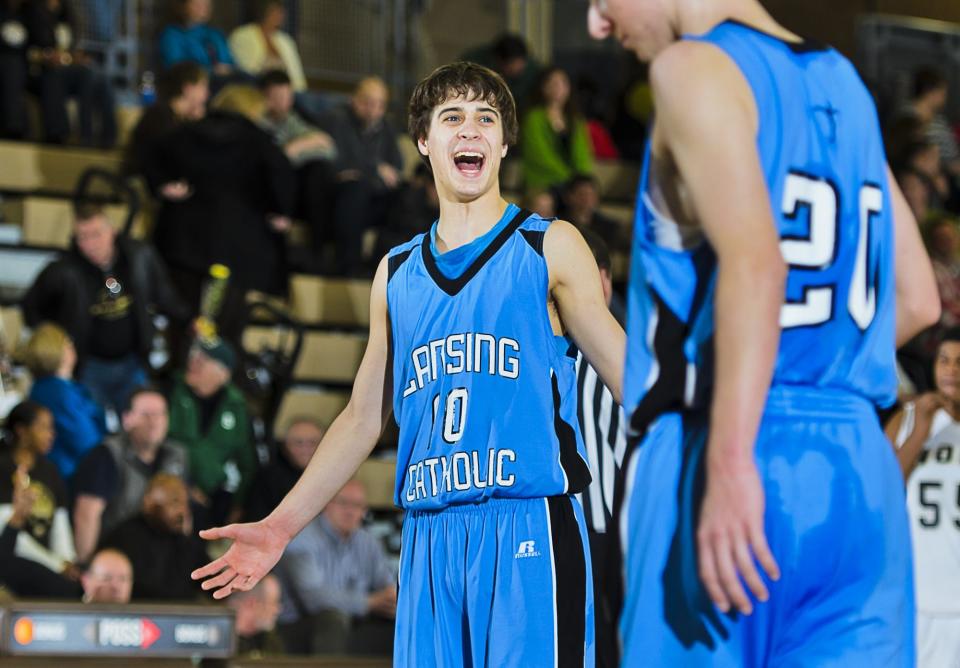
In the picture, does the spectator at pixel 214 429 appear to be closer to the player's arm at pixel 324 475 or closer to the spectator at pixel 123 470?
the spectator at pixel 123 470

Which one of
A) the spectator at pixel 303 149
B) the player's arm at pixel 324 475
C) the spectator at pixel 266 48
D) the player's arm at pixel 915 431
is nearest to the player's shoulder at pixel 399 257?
the player's arm at pixel 324 475

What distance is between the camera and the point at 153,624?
21.6ft

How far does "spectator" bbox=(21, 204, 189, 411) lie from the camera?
9.67m

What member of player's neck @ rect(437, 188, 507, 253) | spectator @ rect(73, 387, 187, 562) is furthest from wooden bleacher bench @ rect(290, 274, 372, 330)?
player's neck @ rect(437, 188, 507, 253)

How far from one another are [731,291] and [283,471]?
7096mm

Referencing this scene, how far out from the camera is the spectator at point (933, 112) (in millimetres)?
15086

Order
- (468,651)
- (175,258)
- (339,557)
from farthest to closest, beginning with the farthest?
(175,258) → (339,557) → (468,651)

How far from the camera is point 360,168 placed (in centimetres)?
1188

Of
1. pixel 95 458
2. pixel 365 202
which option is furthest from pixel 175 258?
pixel 95 458

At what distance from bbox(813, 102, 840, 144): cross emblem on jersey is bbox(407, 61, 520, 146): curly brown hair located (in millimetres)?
1622

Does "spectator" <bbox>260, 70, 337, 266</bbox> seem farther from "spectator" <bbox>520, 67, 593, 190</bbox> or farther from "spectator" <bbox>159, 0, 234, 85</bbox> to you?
"spectator" <bbox>520, 67, 593, 190</bbox>

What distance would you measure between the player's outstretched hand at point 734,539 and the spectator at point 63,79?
9.68 meters

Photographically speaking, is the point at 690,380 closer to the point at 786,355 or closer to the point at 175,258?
the point at 786,355

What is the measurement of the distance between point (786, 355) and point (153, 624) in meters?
4.37
